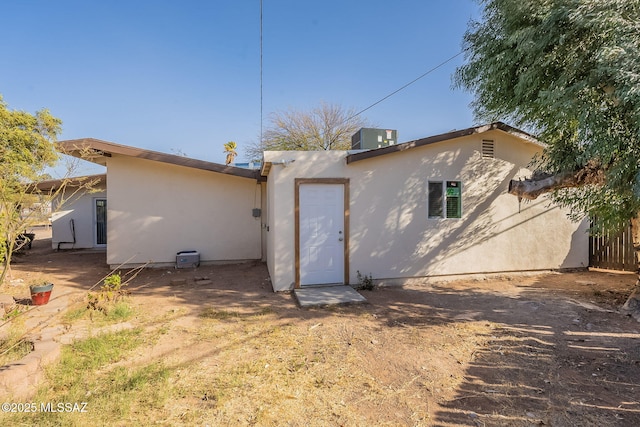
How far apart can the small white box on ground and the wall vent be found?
8239 mm

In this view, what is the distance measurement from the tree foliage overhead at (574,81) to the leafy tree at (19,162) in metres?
7.14

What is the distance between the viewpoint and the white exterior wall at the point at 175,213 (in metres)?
8.58

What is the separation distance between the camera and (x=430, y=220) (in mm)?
7051

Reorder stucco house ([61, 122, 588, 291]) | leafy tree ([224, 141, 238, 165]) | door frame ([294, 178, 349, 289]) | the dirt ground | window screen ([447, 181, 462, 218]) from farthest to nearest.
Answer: leafy tree ([224, 141, 238, 165])
window screen ([447, 181, 462, 218])
stucco house ([61, 122, 588, 291])
door frame ([294, 178, 349, 289])
the dirt ground

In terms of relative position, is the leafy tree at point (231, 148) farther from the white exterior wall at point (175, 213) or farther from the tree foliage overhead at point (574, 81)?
the tree foliage overhead at point (574, 81)

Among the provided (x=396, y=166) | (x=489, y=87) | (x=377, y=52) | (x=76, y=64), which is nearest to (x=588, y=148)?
(x=489, y=87)

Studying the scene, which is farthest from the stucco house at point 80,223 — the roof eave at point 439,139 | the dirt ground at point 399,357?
the roof eave at point 439,139

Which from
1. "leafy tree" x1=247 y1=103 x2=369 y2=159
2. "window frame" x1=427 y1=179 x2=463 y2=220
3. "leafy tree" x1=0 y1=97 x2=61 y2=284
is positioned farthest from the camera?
"leafy tree" x1=247 y1=103 x2=369 y2=159

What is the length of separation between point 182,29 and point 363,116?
15091 millimetres

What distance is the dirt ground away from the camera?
2.61m

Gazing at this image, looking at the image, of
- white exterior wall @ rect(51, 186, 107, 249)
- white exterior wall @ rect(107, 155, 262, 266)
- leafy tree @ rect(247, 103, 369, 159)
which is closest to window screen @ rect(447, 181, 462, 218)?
white exterior wall @ rect(107, 155, 262, 266)

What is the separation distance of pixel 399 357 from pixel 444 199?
4.59 metres

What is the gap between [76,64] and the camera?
908 cm

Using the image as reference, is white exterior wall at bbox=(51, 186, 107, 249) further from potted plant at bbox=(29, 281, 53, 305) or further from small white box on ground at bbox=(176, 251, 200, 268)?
potted plant at bbox=(29, 281, 53, 305)
